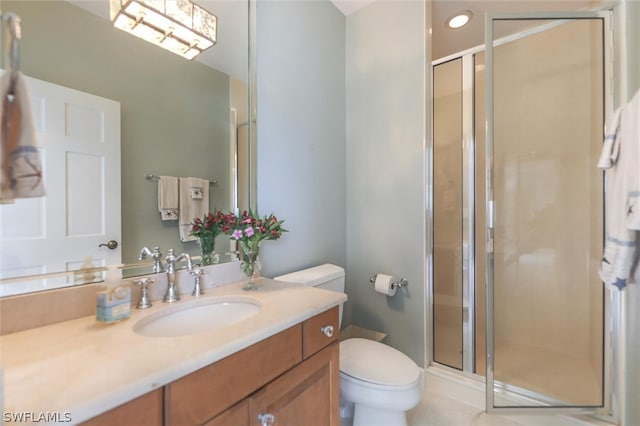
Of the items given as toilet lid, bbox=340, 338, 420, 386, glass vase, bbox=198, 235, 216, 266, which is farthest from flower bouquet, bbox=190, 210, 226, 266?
toilet lid, bbox=340, 338, 420, 386

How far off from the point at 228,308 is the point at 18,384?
569 millimetres

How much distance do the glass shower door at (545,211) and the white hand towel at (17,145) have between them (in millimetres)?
1806

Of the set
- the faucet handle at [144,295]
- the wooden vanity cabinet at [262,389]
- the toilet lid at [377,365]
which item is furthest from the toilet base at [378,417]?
the faucet handle at [144,295]

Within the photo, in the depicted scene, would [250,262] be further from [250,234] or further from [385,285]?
[385,285]

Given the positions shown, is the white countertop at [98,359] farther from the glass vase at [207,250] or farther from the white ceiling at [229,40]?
the white ceiling at [229,40]

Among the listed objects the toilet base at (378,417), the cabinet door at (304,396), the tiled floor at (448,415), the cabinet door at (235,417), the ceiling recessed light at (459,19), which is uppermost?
the ceiling recessed light at (459,19)

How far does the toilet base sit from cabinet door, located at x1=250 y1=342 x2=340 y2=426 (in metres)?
0.30

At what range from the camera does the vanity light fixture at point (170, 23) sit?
96cm

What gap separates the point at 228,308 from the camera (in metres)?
1.02

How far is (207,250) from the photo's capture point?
1186 millimetres

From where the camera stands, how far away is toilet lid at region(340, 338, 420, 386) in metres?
1.16

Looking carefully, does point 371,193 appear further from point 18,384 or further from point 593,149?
point 18,384

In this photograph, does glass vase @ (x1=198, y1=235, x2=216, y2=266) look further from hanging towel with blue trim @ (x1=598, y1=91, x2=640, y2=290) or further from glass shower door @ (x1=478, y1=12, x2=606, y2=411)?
hanging towel with blue trim @ (x1=598, y1=91, x2=640, y2=290)

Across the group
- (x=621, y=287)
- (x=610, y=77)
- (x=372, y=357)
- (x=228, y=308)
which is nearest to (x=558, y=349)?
(x=621, y=287)
